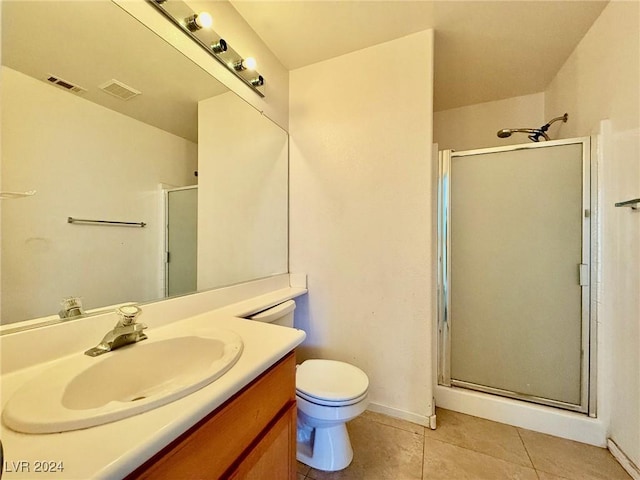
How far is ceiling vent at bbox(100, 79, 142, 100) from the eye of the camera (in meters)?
0.99

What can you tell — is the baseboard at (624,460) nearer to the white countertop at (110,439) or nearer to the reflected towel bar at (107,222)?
the white countertop at (110,439)

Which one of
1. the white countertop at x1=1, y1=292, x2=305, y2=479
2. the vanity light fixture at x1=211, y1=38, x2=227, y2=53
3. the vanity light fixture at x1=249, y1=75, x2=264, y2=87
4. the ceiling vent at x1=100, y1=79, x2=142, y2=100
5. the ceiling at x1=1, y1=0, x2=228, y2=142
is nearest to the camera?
the white countertop at x1=1, y1=292, x2=305, y2=479

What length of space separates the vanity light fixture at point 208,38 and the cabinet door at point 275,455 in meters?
1.63

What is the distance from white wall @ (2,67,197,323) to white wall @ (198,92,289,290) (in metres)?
0.27

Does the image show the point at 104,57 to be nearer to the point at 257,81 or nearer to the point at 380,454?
the point at 257,81

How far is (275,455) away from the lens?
2.60 feet

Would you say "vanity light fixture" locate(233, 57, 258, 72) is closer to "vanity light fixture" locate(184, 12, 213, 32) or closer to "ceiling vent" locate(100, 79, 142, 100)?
"vanity light fixture" locate(184, 12, 213, 32)

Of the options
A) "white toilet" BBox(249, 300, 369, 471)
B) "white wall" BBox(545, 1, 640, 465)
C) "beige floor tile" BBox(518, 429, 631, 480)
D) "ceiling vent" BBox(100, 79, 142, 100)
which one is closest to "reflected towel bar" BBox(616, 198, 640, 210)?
"white wall" BBox(545, 1, 640, 465)

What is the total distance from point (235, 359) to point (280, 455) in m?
0.38

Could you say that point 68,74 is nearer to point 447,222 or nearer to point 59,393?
point 59,393

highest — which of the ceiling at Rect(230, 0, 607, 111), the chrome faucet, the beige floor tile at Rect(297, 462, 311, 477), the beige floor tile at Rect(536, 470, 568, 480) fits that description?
the ceiling at Rect(230, 0, 607, 111)

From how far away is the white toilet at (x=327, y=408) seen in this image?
1.14m

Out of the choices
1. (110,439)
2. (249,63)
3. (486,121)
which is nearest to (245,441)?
(110,439)

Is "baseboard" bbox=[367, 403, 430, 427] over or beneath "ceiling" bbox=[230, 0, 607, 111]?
beneath
